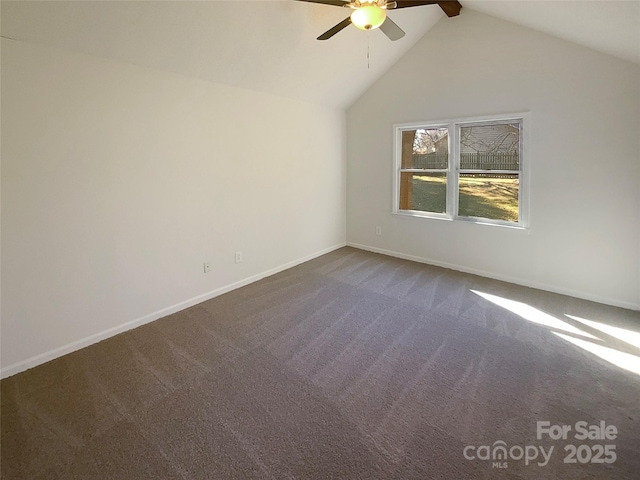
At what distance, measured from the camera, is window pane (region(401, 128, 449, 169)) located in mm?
→ 4414

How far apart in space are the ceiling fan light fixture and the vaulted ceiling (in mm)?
816

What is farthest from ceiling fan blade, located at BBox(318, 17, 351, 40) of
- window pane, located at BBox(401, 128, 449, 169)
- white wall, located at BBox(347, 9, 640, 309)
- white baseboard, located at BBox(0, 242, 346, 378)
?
white baseboard, located at BBox(0, 242, 346, 378)

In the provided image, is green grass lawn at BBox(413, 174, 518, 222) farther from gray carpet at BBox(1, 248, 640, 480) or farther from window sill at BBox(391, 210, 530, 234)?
gray carpet at BBox(1, 248, 640, 480)

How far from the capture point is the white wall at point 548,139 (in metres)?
3.12

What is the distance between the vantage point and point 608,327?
2863mm

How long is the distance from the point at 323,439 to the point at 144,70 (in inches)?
123

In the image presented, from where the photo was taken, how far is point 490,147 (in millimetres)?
3988

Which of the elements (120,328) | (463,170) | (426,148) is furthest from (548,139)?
(120,328)

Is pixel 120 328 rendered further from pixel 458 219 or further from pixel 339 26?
pixel 458 219

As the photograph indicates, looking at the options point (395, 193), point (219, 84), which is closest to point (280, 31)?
point (219, 84)

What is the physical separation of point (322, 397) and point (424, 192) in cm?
352

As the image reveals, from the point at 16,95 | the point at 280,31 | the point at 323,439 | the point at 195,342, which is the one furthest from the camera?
the point at 280,31

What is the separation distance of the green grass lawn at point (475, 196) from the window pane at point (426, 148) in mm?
199

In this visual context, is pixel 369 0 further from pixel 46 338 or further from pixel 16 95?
pixel 46 338
